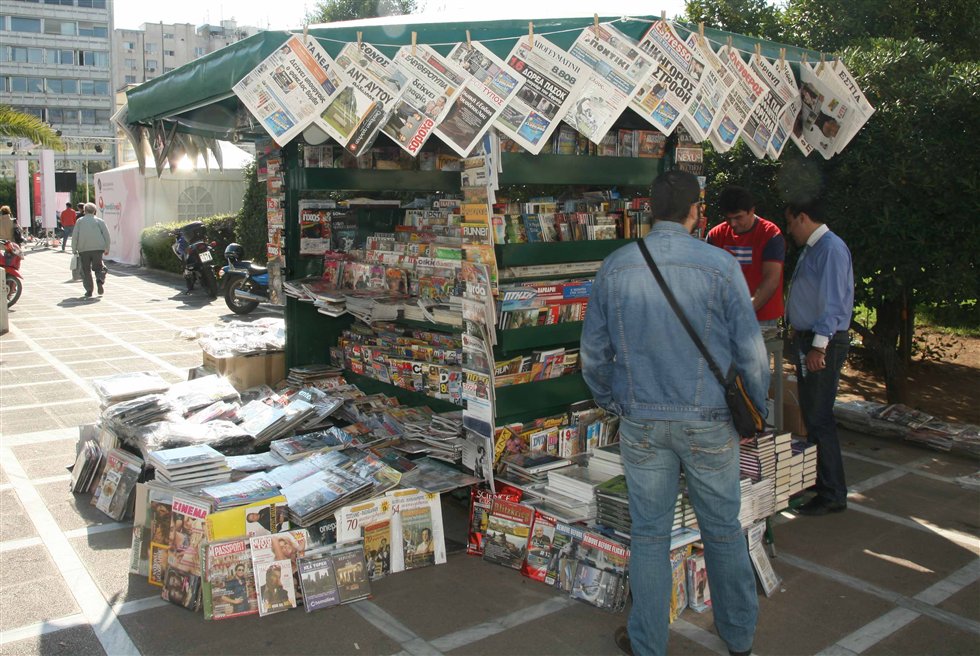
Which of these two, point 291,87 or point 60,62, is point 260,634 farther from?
point 60,62

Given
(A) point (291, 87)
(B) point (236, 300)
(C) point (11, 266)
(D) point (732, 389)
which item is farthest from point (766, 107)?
(C) point (11, 266)

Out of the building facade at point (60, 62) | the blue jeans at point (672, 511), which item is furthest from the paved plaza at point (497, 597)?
the building facade at point (60, 62)

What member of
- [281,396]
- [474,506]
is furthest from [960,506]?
[281,396]

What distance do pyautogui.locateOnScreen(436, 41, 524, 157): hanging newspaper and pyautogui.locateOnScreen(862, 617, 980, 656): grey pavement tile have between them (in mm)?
2711

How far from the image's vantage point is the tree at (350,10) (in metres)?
17.0

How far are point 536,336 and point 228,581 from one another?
189 cm

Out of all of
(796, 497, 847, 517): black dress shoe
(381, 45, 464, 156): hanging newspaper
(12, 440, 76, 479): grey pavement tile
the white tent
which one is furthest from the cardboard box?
the white tent

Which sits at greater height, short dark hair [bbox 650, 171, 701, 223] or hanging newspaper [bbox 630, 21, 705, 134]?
hanging newspaper [bbox 630, 21, 705, 134]

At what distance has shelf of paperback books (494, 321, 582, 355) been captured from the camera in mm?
4238

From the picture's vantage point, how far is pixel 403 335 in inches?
214

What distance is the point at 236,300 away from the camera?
41.1 feet

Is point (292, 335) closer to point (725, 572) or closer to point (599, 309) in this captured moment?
point (599, 309)

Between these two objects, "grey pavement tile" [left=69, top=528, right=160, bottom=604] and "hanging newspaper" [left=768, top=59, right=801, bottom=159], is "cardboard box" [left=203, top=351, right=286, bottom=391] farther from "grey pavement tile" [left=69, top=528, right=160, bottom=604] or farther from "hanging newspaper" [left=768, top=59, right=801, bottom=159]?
"hanging newspaper" [left=768, top=59, right=801, bottom=159]

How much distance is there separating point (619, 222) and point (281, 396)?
8.08 feet
